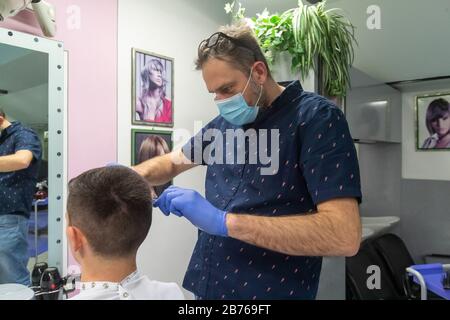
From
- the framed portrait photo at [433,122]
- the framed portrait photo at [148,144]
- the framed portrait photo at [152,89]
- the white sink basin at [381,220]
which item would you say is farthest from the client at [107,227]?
the framed portrait photo at [433,122]

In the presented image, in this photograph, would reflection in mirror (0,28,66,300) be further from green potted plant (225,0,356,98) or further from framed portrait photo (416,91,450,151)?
framed portrait photo (416,91,450,151)

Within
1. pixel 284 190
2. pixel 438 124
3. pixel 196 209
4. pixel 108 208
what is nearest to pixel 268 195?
pixel 284 190

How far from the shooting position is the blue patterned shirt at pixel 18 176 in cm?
142

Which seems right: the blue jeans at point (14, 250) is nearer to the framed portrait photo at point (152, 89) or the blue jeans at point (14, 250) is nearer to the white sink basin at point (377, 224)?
the framed portrait photo at point (152, 89)

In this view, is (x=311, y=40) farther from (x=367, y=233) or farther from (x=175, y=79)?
(x=367, y=233)

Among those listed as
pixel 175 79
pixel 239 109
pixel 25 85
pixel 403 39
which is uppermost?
pixel 403 39

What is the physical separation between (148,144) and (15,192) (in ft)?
2.47

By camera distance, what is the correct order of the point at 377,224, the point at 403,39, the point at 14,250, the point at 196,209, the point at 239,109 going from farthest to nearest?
the point at 377,224 → the point at 403,39 → the point at 14,250 → the point at 239,109 → the point at 196,209

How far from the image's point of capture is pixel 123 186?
1.04m

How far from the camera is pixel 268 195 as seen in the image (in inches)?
46.8

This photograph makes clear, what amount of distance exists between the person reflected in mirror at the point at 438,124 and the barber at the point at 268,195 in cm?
285
